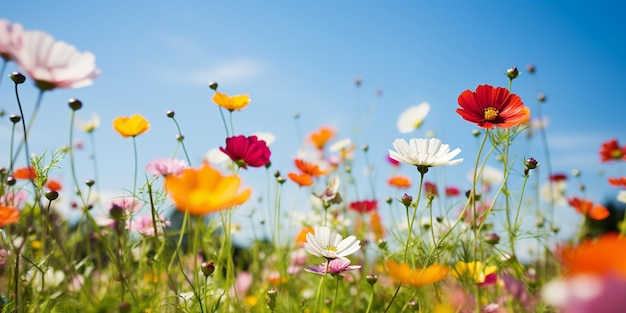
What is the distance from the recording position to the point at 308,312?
1238mm

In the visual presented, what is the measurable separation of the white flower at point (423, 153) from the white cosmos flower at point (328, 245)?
6.4 inches

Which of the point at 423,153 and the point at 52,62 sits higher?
the point at 52,62

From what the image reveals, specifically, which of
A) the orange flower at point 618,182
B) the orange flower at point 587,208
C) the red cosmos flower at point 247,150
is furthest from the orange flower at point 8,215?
the orange flower at point 587,208

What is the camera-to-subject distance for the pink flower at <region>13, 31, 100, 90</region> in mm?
601

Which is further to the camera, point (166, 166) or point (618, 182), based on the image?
→ point (618, 182)

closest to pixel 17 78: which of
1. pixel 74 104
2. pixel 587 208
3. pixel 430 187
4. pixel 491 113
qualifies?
pixel 74 104

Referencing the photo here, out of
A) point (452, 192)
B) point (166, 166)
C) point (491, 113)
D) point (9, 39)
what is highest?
point (9, 39)

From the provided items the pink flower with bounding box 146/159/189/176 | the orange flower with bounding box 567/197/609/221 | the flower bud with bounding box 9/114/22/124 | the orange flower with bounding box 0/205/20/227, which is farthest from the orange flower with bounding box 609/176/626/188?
the flower bud with bounding box 9/114/22/124

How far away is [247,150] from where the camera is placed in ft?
3.03

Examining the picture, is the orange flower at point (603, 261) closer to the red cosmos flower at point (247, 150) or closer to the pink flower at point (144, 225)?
the red cosmos flower at point (247, 150)

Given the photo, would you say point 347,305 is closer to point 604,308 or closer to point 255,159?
point 255,159

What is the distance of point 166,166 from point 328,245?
40 centimetres

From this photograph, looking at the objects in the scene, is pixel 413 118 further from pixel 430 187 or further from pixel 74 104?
pixel 74 104

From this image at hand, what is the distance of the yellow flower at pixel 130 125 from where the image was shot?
1.01 m
